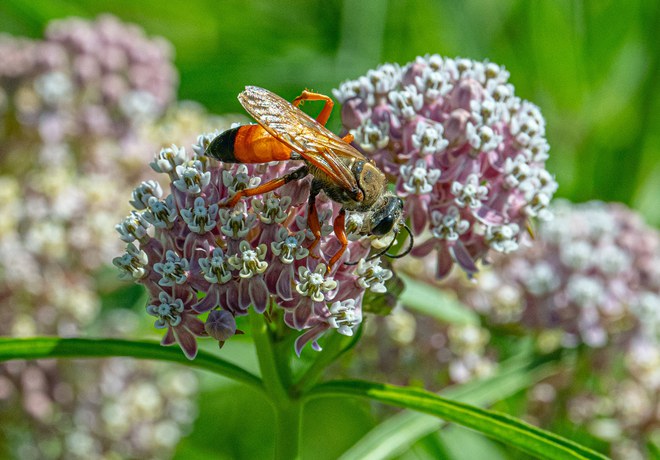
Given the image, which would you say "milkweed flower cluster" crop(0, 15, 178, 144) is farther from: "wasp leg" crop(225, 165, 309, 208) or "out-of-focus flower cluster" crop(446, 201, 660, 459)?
"wasp leg" crop(225, 165, 309, 208)

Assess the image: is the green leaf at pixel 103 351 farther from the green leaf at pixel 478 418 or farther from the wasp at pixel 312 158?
the wasp at pixel 312 158

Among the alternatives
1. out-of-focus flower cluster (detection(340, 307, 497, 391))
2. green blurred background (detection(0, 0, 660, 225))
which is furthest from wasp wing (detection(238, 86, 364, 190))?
green blurred background (detection(0, 0, 660, 225))

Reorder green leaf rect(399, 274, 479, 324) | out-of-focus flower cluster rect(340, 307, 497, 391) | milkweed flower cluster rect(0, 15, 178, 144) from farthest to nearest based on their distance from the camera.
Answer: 1. milkweed flower cluster rect(0, 15, 178, 144)
2. out-of-focus flower cluster rect(340, 307, 497, 391)
3. green leaf rect(399, 274, 479, 324)

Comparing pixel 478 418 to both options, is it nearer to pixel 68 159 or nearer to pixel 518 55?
pixel 68 159

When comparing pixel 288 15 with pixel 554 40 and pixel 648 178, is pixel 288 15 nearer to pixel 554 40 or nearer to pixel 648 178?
pixel 554 40

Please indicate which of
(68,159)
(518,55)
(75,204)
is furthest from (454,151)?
(518,55)
